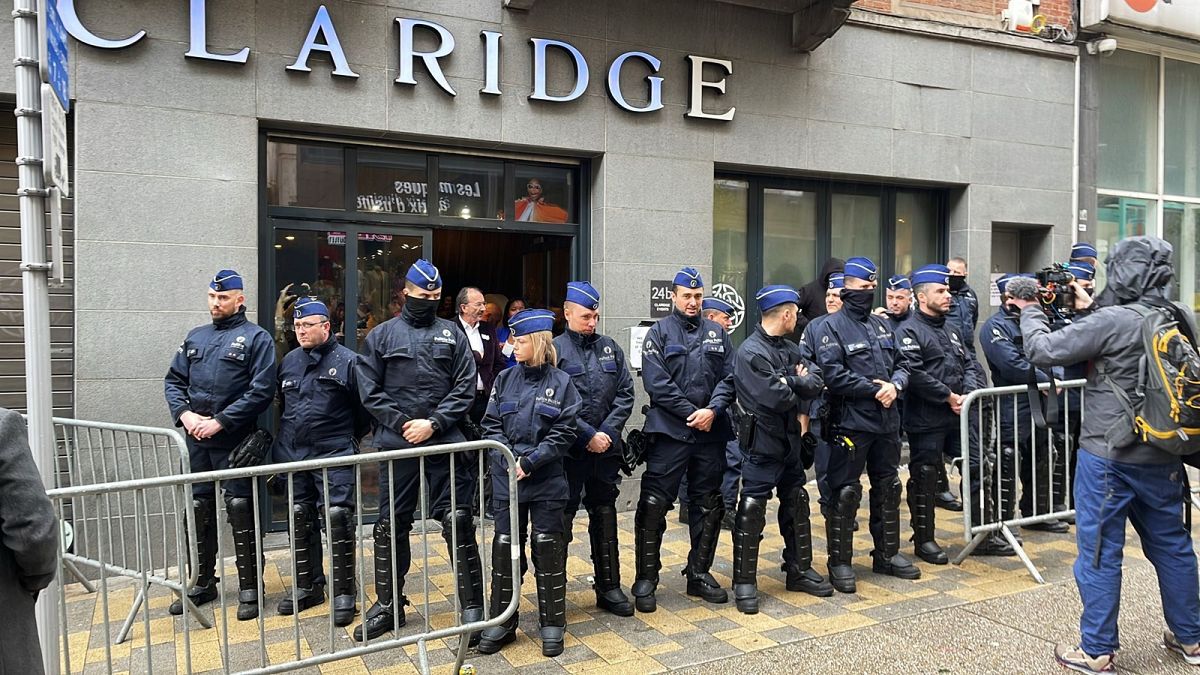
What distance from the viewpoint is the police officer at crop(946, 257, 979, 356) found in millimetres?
8023

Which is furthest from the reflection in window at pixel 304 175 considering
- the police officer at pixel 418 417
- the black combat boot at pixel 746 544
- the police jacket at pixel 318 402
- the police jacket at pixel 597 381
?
the black combat boot at pixel 746 544

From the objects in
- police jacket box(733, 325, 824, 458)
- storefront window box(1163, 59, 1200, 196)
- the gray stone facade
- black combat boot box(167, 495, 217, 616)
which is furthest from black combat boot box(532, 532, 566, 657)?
storefront window box(1163, 59, 1200, 196)

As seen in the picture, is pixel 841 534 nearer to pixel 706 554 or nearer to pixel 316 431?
pixel 706 554

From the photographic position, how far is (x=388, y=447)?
17.0 feet

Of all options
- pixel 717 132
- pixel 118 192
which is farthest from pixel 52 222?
pixel 717 132

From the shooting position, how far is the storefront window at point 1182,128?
11281 millimetres

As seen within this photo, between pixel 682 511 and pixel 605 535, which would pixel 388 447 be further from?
pixel 682 511

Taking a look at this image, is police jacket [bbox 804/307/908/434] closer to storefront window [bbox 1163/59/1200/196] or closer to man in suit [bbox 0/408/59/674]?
man in suit [bbox 0/408/59/674]

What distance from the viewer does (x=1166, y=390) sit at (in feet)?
13.4

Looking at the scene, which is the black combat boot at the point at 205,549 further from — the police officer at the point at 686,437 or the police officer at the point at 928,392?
the police officer at the point at 928,392

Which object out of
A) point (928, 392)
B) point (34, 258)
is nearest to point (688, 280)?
point (928, 392)

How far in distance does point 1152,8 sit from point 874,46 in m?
4.00

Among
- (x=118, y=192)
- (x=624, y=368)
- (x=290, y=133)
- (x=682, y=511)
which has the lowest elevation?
(x=682, y=511)

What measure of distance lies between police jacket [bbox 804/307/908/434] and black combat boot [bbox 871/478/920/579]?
0.45 metres
